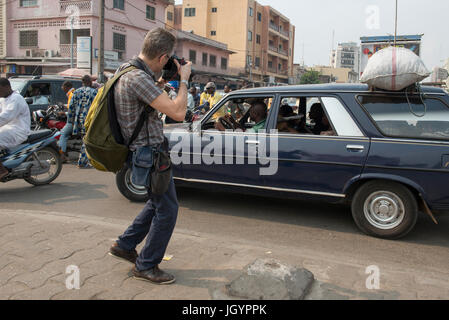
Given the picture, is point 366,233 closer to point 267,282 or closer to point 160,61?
point 267,282

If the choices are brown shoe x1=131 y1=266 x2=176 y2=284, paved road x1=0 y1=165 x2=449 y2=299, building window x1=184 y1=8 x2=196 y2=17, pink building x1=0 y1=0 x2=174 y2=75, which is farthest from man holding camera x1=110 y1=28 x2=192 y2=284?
building window x1=184 y1=8 x2=196 y2=17

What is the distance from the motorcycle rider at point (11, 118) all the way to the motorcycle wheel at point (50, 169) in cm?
61

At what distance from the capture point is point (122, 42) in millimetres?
30141

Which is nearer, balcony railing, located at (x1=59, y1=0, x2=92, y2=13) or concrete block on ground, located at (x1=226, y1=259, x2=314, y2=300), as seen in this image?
concrete block on ground, located at (x1=226, y1=259, x2=314, y2=300)

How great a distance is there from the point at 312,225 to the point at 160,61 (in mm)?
2853

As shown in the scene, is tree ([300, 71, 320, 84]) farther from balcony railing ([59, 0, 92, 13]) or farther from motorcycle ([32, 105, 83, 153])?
motorcycle ([32, 105, 83, 153])

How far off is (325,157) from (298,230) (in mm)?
893

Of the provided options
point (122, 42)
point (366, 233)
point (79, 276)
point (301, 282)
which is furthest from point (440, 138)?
point (122, 42)

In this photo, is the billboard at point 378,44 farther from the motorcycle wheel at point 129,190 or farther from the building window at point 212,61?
the building window at point 212,61

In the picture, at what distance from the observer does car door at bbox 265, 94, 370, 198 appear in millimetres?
4344

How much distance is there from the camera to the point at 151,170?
2.81 m

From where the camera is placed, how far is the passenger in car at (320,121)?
468 centimetres

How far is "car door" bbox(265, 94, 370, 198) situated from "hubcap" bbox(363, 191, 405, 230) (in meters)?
0.31

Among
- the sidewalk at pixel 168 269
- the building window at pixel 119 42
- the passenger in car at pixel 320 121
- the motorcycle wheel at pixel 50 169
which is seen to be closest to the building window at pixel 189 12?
the building window at pixel 119 42
